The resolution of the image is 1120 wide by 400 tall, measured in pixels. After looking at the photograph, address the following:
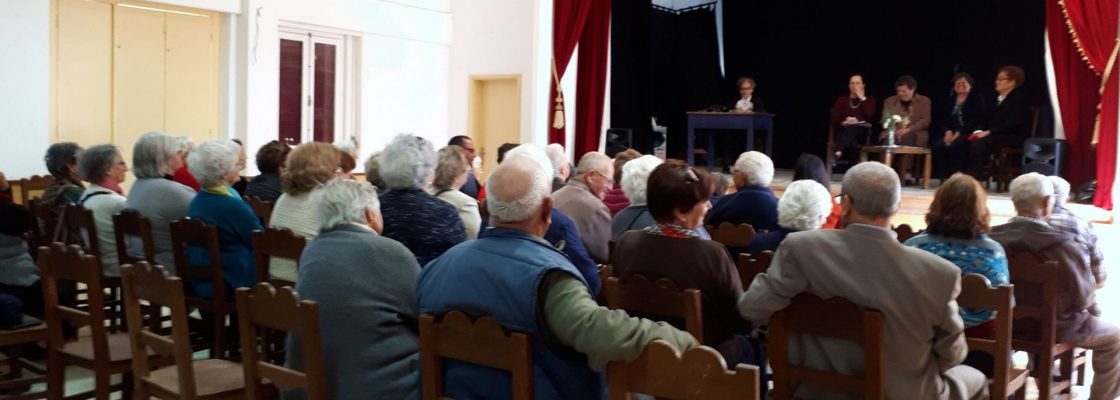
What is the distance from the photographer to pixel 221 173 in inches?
167

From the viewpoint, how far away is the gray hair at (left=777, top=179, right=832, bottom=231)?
3.68 metres

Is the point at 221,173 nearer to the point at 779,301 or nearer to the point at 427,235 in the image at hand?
the point at 427,235

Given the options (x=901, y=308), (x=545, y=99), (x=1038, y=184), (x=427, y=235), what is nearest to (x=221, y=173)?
(x=427, y=235)

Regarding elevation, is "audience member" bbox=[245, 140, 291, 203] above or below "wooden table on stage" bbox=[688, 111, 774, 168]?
below

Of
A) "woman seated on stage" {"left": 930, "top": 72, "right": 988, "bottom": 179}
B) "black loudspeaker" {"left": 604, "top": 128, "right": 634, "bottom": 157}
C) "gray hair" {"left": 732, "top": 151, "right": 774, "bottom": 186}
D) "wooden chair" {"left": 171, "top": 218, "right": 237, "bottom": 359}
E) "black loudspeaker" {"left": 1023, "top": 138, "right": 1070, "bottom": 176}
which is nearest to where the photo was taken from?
"wooden chair" {"left": 171, "top": 218, "right": 237, "bottom": 359}

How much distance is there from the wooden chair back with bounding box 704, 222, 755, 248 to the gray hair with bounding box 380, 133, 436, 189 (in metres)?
1.37

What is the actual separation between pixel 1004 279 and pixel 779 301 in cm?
110

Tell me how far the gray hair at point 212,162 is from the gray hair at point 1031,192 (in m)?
3.22

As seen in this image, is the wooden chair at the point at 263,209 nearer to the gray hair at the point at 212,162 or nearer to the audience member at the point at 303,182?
the gray hair at the point at 212,162

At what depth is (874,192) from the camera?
2674 millimetres

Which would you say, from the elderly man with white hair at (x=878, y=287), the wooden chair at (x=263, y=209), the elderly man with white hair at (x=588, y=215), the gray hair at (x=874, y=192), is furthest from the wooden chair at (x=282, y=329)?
the wooden chair at (x=263, y=209)

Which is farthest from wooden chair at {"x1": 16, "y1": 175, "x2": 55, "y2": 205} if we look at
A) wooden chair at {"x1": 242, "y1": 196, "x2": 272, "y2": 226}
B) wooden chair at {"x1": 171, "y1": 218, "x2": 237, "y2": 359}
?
wooden chair at {"x1": 171, "y1": 218, "x2": 237, "y2": 359}

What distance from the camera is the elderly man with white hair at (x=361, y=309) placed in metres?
2.60

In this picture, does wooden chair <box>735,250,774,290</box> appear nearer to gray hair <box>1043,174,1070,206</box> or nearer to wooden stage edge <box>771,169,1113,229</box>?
gray hair <box>1043,174,1070,206</box>
